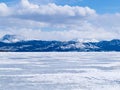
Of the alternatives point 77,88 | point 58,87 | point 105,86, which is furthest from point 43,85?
point 105,86

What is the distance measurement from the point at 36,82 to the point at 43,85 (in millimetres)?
1503

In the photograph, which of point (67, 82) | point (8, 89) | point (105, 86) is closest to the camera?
point (8, 89)

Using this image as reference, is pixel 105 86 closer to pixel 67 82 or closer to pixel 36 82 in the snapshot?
pixel 67 82

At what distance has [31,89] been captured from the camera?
701 inches

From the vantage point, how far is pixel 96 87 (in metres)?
18.4

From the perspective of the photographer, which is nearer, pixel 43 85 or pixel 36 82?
pixel 43 85

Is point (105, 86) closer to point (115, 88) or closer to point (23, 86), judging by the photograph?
point (115, 88)

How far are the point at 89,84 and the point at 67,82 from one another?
71.2 inches

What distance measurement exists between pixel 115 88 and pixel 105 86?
1.07m

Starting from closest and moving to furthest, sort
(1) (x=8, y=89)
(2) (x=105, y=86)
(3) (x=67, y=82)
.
→ (1) (x=8, y=89) < (2) (x=105, y=86) < (3) (x=67, y=82)

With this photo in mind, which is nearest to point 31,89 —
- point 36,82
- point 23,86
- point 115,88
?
point 23,86

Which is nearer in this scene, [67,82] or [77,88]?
[77,88]

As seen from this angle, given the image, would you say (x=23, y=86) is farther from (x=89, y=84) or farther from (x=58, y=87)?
(x=89, y=84)

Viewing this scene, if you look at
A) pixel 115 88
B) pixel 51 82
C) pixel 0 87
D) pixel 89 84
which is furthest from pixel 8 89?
pixel 115 88
